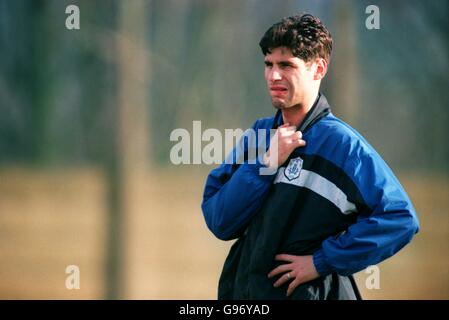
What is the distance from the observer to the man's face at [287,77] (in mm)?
1481

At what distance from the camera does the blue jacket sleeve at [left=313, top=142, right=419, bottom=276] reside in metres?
1.38

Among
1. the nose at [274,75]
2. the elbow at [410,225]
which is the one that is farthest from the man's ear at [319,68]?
Answer: the elbow at [410,225]

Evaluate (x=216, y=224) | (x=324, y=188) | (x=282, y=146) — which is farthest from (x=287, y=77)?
(x=216, y=224)

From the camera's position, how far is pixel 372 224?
1.38 m

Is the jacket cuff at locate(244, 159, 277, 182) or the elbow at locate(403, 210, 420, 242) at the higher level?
the jacket cuff at locate(244, 159, 277, 182)

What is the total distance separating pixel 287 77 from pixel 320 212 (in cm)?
33

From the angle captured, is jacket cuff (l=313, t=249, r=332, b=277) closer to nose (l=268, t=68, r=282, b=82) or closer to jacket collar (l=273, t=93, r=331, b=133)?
jacket collar (l=273, t=93, r=331, b=133)

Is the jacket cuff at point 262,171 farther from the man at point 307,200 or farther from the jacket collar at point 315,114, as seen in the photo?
the jacket collar at point 315,114

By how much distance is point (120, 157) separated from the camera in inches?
116

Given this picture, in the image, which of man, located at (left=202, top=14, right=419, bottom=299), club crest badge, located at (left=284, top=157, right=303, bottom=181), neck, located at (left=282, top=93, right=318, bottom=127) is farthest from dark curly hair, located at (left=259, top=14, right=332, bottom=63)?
club crest badge, located at (left=284, top=157, right=303, bottom=181)

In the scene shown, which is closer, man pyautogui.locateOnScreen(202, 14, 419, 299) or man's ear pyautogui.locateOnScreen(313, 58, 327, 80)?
man pyautogui.locateOnScreen(202, 14, 419, 299)

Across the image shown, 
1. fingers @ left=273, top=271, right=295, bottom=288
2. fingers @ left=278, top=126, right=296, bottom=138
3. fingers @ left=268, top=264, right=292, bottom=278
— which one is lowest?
fingers @ left=273, top=271, right=295, bottom=288

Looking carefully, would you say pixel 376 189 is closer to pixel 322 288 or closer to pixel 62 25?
pixel 322 288
